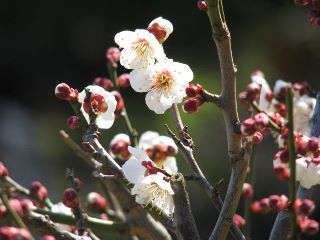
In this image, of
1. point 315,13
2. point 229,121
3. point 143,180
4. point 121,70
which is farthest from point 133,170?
point 121,70

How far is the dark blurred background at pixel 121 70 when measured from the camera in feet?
12.5

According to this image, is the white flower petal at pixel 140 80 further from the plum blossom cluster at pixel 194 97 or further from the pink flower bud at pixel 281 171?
the pink flower bud at pixel 281 171

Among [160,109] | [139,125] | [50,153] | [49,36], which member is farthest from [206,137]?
[160,109]

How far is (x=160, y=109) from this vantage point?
41.5 inches

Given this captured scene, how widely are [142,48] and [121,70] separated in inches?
119

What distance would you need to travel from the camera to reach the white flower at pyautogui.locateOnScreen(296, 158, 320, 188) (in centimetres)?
96

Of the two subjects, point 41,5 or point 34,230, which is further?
point 41,5

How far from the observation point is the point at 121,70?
408cm

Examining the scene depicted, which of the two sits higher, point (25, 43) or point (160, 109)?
point (25, 43)

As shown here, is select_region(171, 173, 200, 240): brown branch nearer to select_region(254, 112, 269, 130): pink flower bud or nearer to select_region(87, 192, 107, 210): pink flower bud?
select_region(254, 112, 269, 130): pink flower bud

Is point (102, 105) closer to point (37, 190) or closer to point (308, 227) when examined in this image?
point (37, 190)

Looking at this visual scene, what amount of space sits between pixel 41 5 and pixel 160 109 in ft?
13.4

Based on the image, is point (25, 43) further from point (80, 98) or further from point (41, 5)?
point (80, 98)

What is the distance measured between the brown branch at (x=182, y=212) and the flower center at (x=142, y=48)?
8.7 inches
